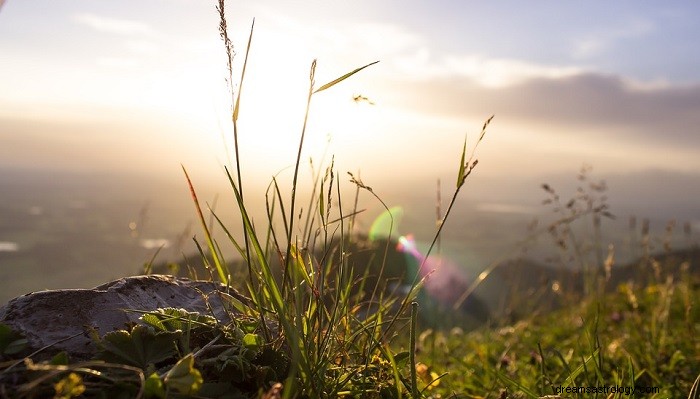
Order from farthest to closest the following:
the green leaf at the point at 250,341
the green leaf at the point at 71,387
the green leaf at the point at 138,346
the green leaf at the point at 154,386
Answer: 1. the green leaf at the point at 250,341
2. the green leaf at the point at 138,346
3. the green leaf at the point at 154,386
4. the green leaf at the point at 71,387

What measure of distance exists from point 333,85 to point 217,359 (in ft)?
2.95

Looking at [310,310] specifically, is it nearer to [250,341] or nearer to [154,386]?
[250,341]

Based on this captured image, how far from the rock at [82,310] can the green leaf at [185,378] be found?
0.37 meters

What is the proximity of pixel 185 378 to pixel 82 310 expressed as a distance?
654mm

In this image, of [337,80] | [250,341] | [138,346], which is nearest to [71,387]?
[138,346]

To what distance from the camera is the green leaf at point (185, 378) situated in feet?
4.88

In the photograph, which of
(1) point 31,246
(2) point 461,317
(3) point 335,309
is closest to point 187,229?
(3) point 335,309

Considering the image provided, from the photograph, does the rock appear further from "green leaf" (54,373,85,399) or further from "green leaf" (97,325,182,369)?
"green leaf" (54,373,85,399)

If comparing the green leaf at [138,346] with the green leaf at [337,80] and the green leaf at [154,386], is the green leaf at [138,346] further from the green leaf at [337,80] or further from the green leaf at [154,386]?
the green leaf at [337,80]

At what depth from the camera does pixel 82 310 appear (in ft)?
6.38

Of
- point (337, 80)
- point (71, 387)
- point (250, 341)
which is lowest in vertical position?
point (250, 341)

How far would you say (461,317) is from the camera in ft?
30.4

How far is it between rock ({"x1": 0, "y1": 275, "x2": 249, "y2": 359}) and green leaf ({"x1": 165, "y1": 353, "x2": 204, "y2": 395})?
37 cm

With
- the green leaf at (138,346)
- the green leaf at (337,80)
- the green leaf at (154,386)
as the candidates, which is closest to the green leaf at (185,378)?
the green leaf at (154,386)
